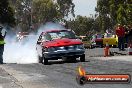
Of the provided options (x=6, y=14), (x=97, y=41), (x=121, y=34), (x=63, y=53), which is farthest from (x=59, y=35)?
(x=6, y=14)

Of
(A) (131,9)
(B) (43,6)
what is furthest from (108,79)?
(B) (43,6)

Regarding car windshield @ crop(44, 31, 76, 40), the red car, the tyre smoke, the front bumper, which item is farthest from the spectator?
the red car

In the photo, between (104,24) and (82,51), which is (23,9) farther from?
(82,51)

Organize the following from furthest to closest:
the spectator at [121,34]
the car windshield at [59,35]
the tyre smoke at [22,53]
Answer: the spectator at [121,34] < the tyre smoke at [22,53] < the car windshield at [59,35]

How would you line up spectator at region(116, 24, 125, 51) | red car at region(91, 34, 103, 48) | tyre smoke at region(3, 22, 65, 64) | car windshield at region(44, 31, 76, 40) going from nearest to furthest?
car windshield at region(44, 31, 76, 40) → tyre smoke at region(3, 22, 65, 64) → spectator at region(116, 24, 125, 51) → red car at region(91, 34, 103, 48)

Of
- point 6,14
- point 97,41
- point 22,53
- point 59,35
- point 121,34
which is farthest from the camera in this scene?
point 6,14

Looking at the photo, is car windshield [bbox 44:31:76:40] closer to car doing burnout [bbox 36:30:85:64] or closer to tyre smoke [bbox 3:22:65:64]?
car doing burnout [bbox 36:30:85:64]

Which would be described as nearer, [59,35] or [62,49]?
[62,49]

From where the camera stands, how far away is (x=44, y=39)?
2097 centimetres

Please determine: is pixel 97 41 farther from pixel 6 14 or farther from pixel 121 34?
pixel 6 14

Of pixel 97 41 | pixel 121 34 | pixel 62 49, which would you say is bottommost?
pixel 97 41

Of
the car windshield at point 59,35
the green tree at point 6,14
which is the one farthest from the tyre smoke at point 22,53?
the green tree at point 6,14

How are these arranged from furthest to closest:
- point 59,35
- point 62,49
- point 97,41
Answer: point 97,41
point 59,35
point 62,49

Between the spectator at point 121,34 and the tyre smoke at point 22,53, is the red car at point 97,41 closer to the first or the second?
the tyre smoke at point 22,53
